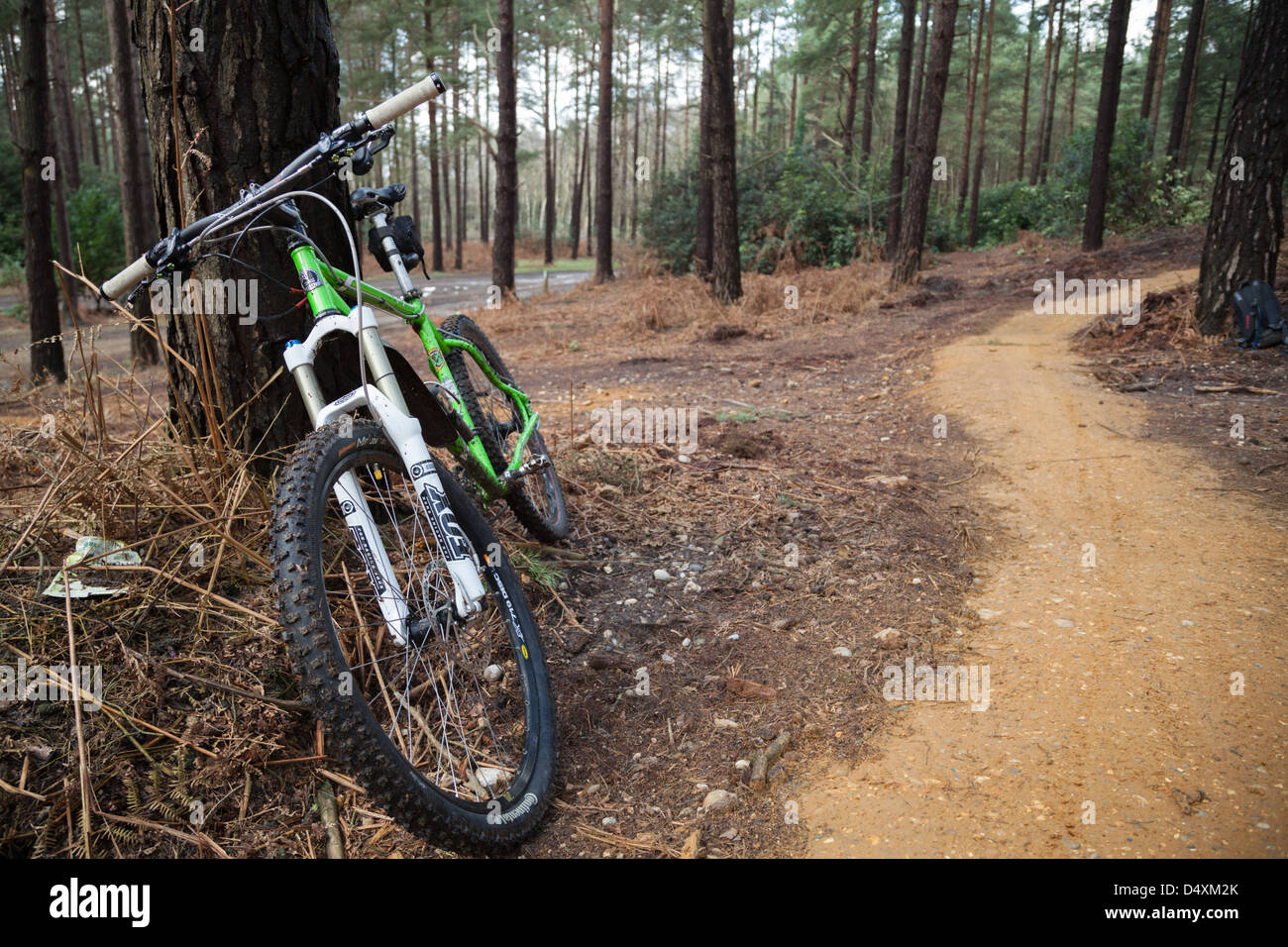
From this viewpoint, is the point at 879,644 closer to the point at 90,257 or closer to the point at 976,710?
the point at 976,710

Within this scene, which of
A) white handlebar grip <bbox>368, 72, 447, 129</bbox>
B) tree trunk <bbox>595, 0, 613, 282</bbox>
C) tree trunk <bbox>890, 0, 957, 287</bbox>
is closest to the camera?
white handlebar grip <bbox>368, 72, 447, 129</bbox>

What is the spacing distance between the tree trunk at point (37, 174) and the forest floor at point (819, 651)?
583 centimetres

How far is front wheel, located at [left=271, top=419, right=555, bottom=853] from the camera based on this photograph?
5.88ft

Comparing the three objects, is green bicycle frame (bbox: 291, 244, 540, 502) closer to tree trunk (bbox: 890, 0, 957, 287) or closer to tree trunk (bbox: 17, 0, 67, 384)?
tree trunk (bbox: 17, 0, 67, 384)

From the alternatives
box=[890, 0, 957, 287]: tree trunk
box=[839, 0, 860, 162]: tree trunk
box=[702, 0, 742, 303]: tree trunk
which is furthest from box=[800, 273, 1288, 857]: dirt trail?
box=[839, 0, 860, 162]: tree trunk

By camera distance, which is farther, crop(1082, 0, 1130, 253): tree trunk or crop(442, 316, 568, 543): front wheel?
crop(1082, 0, 1130, 253): tree trunk

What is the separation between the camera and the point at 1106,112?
49.8 feet

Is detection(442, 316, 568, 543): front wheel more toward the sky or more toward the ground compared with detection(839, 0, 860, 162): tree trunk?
more toward the ground

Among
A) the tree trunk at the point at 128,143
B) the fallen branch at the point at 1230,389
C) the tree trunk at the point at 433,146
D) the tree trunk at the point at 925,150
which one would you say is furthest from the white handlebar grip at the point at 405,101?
the tree trunk at the point at 433,146

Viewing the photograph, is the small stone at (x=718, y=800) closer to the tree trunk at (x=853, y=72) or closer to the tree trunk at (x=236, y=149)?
the tree trunk at (x=236, y=149)

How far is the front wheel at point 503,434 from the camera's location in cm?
343

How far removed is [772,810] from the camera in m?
2.24

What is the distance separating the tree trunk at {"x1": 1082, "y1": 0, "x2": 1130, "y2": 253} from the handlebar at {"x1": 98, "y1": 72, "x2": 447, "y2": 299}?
53.8 ft
